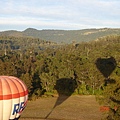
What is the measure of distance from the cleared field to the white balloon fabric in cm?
1128

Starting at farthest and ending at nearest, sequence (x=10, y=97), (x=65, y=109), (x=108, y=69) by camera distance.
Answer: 1. (x=108, y=69)
2. (x=65, y=109)
3. (x=10, y=97)

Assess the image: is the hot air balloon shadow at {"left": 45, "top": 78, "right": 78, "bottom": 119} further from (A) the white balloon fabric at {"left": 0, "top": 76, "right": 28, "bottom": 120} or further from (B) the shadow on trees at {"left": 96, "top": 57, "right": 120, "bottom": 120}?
(A) the white balloon fabric at {"left": 0, "top": 76, "right": 28, "bottom": 120}

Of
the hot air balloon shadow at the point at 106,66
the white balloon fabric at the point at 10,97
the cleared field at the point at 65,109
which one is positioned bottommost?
the cleared field at the point at 65,109

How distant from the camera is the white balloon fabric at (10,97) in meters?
16.4

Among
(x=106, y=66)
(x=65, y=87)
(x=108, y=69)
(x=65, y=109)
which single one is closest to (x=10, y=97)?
(x=65, y=109)

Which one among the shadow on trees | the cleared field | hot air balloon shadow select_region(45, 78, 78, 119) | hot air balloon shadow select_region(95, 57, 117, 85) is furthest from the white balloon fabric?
hot air balloon shadow select_region(95, 57, 117, 85)

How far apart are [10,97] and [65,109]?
668 inches

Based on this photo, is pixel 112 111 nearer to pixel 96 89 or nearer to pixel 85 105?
pixel 85 105

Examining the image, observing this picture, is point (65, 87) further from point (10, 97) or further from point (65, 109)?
point (10, 97)

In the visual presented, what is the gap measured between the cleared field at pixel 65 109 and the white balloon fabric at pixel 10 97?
37.0 ft

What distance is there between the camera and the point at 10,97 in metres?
16.5

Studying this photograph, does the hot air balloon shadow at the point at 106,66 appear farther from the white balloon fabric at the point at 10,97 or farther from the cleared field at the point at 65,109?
the white balloon fabric at the point at 10,97

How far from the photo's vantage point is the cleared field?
95.4 feet

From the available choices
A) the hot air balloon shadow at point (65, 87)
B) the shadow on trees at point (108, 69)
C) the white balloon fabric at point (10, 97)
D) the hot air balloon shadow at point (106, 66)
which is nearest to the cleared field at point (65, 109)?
the hot air balloon shadow at point (65, 87)
